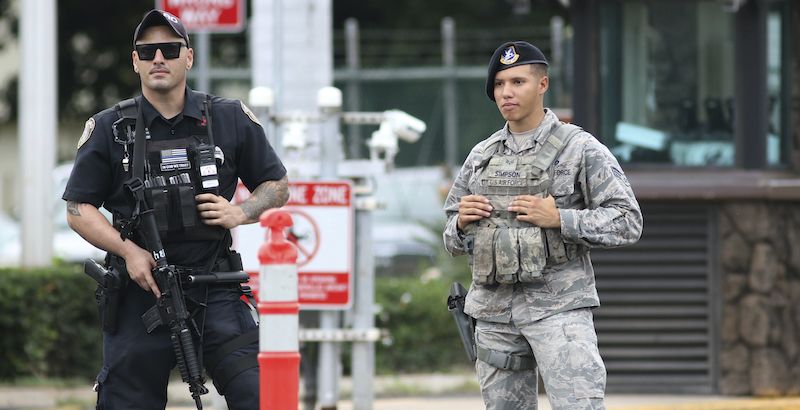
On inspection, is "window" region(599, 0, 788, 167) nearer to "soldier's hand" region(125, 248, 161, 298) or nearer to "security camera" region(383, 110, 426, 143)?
"security camera" region(383, 110, 426, 143)

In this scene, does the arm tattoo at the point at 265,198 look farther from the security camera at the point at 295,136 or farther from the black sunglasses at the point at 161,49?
the security camera at the point at 295,136

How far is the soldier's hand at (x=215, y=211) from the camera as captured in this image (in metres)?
3.50

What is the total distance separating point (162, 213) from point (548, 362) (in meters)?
1.49

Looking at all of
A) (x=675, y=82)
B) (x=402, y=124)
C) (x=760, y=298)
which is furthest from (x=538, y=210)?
(x=675, y=82)

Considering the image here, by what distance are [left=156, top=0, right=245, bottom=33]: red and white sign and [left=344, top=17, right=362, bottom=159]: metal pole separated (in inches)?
168

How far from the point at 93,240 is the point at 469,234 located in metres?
1.41

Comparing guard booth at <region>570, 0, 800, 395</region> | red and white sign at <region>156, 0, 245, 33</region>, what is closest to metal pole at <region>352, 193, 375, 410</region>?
red and white sign at <region>156, 0, 245, 33</region>

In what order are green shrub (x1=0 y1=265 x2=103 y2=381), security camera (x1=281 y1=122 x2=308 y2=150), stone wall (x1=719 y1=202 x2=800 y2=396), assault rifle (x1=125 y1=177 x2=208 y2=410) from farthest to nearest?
green shrub (x1=0 y1=265 x2=103 y2=381), stone wall (x1=719 y1=202 x2=800 y2=396), security camera (x1=281 y1=122 x2=308 y2=150), assault rifle (x1=125 y1=177 x2=208 y2=410)

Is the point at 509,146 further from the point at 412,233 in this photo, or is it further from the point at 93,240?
the point at 412,233

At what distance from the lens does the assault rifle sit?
336 centimetres

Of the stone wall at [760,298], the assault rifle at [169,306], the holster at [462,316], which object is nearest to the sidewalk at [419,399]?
the stone wall at [760,298]

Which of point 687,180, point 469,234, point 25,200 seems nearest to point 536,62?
point 469,234

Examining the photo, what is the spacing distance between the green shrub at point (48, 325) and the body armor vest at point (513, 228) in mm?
4302

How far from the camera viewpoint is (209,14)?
19.5 feet
